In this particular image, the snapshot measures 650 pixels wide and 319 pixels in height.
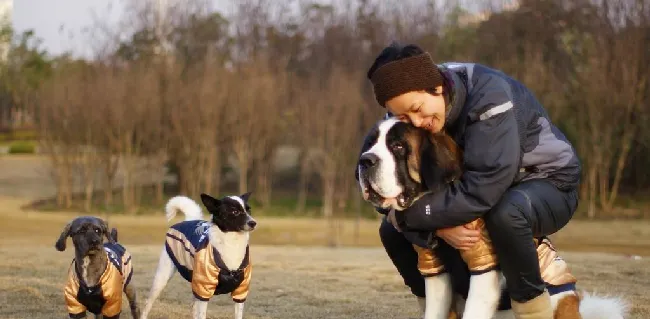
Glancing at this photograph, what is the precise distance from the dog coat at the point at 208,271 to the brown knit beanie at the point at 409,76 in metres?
3.04

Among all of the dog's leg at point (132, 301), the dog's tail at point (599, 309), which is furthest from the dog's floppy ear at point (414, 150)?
the dog's leg at point (132, 301)

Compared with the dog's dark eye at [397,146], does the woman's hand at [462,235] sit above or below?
below

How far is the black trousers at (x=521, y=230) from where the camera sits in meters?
3.59

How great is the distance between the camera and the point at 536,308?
3668 millimetres

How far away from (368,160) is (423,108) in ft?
1.14

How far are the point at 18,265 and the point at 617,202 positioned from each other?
17.2 meters

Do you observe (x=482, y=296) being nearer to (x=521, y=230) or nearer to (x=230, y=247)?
(x=521, y=230)

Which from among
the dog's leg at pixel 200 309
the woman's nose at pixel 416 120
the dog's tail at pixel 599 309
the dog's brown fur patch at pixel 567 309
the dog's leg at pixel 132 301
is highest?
the woman's nose at pixel 416 120

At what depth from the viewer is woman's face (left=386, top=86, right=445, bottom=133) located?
3633mm

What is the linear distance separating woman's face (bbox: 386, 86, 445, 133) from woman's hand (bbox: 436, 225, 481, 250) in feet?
1.36

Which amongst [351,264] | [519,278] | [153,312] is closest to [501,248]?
[519,278]

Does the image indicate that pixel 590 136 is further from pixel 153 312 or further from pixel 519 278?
pixel 519 278

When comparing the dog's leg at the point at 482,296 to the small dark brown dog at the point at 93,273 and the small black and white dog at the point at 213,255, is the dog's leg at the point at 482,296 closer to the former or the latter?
the small black and white dog at the point at 213,255

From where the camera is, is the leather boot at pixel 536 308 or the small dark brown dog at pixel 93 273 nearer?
the leather boot at pixel 536 308
